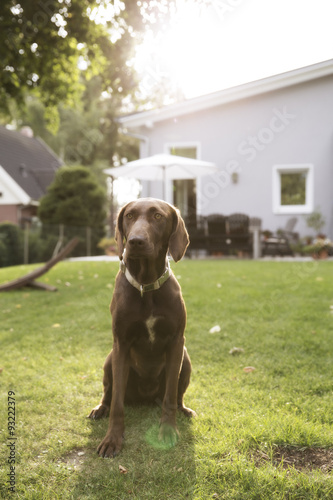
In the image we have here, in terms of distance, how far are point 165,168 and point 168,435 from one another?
30.8 feet

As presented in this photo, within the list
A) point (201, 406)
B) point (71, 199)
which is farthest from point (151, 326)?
point (71, 199)

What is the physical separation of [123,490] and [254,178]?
13177 mm

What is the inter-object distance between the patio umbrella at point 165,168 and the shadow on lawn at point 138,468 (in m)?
8.50

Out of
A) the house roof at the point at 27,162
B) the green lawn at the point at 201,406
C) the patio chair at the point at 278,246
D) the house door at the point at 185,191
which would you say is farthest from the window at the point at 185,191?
the house roof at the point at 27,162

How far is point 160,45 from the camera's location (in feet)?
28.7

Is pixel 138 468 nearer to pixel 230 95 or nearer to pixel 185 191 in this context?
pixel 230 95

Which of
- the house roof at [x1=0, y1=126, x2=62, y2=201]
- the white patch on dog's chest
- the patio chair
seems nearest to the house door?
the patio chair


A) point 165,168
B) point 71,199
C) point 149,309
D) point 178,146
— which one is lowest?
point 149,309

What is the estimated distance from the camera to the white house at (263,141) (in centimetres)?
1400

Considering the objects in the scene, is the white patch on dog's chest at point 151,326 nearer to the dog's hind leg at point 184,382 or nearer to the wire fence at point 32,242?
the dog's hind leg at point 184,382

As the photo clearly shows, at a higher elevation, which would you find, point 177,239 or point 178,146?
point 178,146

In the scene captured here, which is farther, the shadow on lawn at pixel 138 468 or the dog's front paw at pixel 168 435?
the dog's front paw at pixel 168 435

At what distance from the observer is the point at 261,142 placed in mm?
14383

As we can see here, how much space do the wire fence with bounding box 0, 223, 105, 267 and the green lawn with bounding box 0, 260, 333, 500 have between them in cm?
786
